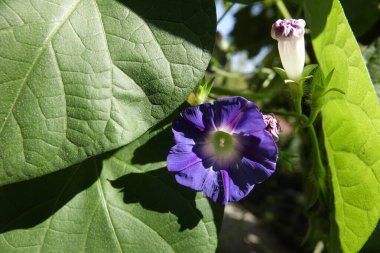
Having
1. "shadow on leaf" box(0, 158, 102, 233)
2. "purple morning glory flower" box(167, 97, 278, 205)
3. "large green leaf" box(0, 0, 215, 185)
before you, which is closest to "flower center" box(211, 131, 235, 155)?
"purple morning glory flower" box(167, 97, 278, 205)

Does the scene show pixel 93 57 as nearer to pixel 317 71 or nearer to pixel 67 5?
pixel 67 5

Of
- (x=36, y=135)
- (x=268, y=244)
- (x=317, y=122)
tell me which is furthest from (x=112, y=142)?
(x=268, y=244)

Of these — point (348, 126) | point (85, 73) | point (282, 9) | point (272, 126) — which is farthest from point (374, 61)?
point (85, 73)

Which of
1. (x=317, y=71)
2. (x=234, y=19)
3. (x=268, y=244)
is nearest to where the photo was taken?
(x=317, y=71)

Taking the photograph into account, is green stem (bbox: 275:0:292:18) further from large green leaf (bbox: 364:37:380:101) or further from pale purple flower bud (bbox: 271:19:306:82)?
pale purple flower bud (bbox: 271:19:306:82)

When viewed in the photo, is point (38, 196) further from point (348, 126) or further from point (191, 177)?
point (348, 126)

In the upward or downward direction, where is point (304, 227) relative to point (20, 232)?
downward
